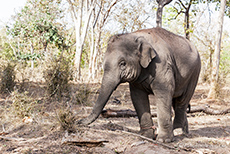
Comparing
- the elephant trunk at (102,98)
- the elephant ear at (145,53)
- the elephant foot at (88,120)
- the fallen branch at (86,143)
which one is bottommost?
the fallen branch at (86,143)

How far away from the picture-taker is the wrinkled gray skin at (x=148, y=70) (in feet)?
14.3

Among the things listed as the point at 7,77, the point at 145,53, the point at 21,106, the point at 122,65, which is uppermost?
the point at 145,53

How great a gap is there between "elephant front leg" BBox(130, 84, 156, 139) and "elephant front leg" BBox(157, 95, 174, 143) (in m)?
0.33

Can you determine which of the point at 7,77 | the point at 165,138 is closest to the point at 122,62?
the point at 165,138

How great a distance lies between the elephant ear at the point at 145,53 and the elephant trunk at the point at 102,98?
23.3 inches

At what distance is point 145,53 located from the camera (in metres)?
4.50

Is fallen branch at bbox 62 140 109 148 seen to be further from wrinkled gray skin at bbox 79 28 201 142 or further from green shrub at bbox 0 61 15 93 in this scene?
green shrub at bbox 0 61 15 93

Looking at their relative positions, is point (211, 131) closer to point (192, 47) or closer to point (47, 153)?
point (192, 47)

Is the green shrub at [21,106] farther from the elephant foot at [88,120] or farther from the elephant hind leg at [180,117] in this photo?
the elephant hind leg at [180,117]

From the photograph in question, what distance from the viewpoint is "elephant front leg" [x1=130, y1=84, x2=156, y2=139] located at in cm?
504

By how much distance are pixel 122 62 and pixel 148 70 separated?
52cm

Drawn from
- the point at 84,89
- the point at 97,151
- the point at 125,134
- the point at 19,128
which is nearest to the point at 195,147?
the point at 125,134

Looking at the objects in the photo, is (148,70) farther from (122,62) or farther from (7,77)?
(7,77)

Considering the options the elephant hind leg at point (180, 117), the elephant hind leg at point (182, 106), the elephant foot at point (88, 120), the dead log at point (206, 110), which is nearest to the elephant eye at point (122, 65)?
the elephant foot at point (88, 120)
